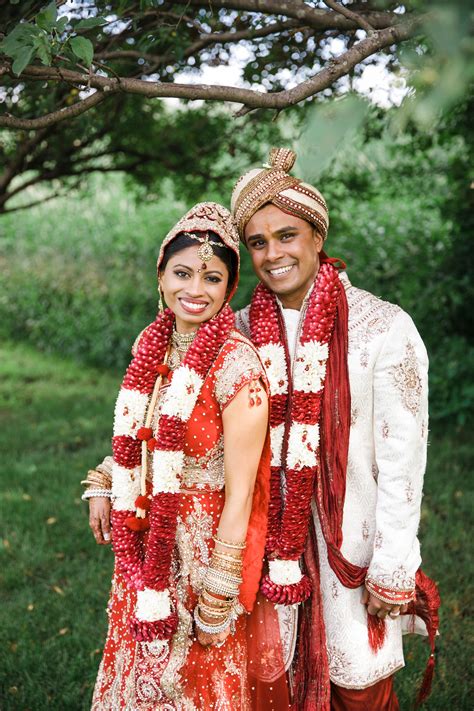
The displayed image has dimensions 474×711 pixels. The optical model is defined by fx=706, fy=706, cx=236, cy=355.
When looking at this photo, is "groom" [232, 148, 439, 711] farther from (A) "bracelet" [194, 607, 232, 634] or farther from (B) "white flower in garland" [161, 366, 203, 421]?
(B) "white flower in garland" [161, 366, 203, 421]

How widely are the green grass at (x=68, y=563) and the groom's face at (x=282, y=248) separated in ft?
6.43

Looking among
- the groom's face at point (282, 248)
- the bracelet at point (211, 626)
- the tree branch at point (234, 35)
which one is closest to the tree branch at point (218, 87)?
the groom's face at point (282, 248)

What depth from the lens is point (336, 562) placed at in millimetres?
2342

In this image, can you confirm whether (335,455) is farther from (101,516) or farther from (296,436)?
(101,516)

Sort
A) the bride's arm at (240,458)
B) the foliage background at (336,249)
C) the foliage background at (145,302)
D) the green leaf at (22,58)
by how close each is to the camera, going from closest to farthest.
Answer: the green leaf at (22,58) → the bride's arm at (240,458) → the foliage background at (145,302) → the foliage background at (336,249)

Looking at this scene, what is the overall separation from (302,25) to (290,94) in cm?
85

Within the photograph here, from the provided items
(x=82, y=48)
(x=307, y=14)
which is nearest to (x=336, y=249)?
(x=307, y=14)

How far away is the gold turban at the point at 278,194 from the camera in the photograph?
233cm

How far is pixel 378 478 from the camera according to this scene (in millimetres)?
2279

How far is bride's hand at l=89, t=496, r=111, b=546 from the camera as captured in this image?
2566 millimetres

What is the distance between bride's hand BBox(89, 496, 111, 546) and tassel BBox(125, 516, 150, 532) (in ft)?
0.72

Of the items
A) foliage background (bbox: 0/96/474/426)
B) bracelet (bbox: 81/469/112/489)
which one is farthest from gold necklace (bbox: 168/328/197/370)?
foliage background (bbox: 0/96/474/426)

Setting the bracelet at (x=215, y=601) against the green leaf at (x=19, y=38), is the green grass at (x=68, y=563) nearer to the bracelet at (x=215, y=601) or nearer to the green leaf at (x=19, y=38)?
the bracelet at (x=215, y=601)

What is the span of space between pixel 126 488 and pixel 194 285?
0.73 meters
